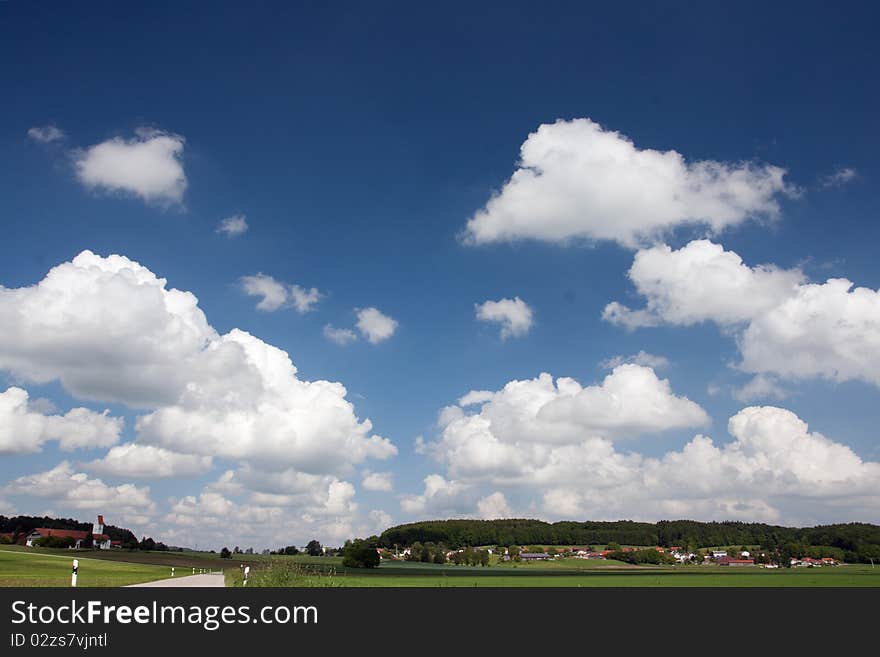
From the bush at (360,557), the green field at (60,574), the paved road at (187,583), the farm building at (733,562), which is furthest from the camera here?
the farm building at (733,562)

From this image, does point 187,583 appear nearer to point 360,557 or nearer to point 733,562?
point 360,557

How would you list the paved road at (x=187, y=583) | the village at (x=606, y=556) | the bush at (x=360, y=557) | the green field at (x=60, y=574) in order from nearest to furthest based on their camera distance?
the paved road at (x=187, y=583)
the green field at (x=60, y=574)
the bush at (x=360, y=557)
the village at (x=606, y=556)

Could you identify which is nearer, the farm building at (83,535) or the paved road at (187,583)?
the paved road at (187,583)

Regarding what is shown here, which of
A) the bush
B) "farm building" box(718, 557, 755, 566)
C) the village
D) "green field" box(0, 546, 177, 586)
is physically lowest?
"farm building" box(718, 557, 755, 566)

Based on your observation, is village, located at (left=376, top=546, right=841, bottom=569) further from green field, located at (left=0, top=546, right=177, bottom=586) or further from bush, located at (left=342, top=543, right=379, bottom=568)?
green field, located at (left=0, top=546, right=177, bottom=586)

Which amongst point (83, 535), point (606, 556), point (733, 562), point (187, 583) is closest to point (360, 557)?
point (187, 583)

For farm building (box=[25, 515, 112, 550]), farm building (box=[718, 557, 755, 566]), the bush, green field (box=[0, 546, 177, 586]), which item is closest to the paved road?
green field (box=[0, 546, 177, 586])

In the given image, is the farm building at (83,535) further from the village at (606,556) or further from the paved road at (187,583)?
the paved road at (187,583)

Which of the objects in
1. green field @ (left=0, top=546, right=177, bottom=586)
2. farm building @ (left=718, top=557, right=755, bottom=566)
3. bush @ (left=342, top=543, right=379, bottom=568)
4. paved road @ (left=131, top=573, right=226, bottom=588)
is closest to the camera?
paved road @ (left=131, top=573, right=226, bottom=588)

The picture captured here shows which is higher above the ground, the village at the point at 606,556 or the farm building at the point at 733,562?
the village at the point at 606,556

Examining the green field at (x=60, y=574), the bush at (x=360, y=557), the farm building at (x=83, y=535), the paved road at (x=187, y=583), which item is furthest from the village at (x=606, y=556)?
the paved road at (x=187, y=583)
